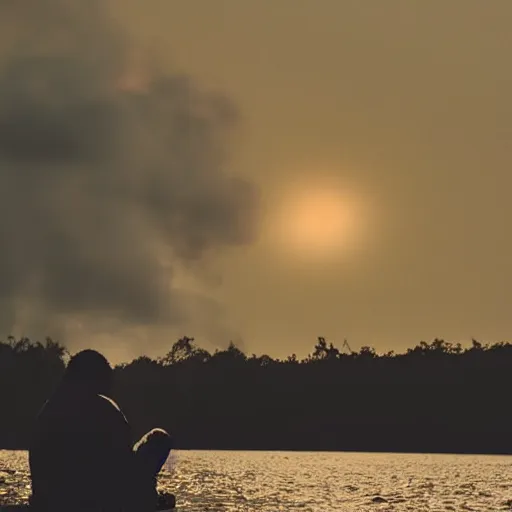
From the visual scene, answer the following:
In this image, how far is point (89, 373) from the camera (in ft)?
64.6

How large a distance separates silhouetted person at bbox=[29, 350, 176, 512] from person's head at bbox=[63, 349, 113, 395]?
0.06 ft

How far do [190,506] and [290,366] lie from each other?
14206 cm

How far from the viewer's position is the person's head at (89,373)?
19641mm

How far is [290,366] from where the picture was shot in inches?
7067

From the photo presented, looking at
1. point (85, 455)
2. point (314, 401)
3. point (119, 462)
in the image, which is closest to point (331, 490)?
point (119, 462)

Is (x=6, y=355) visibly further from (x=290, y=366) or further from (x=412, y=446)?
(x=412, y=446)

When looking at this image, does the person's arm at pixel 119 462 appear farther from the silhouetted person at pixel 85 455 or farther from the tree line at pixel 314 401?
the tree line at pixel 314 401

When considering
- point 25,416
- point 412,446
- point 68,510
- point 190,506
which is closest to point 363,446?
point 412,446

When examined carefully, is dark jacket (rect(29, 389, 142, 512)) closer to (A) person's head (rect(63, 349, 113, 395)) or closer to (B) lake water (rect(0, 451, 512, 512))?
(A) person's head (rect(63, 349, 113, 395))

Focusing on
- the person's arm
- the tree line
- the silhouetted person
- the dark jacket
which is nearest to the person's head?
the silhouetted person

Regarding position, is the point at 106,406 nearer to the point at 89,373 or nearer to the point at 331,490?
the point at 89,373

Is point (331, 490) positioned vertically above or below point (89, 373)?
above

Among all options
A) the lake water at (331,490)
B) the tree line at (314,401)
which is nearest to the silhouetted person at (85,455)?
the lake water at (331,490)

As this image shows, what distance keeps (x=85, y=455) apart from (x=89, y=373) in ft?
4.99
